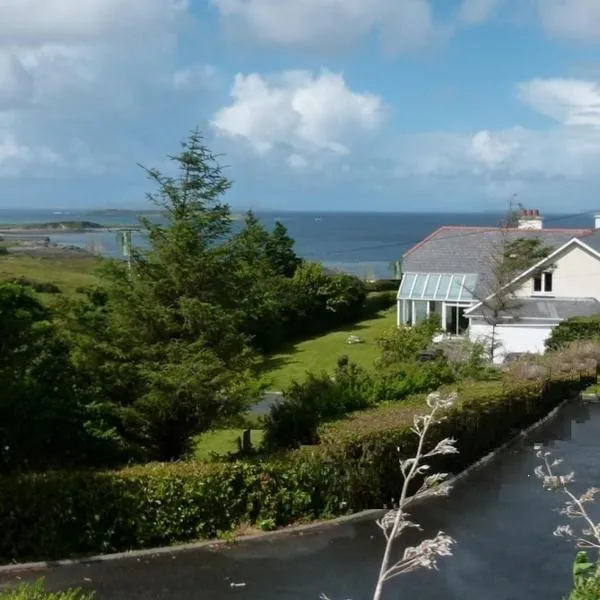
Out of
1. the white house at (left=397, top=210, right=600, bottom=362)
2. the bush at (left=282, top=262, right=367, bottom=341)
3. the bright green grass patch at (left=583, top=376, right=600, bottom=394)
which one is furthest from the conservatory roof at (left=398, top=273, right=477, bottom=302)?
the bright green grass patch at (left=583, top=376, right=600, bottom=394)

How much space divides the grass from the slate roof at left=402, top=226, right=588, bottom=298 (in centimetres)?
1775

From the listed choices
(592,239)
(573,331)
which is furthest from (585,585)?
(592,239)

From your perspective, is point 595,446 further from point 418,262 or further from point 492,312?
point 418,262

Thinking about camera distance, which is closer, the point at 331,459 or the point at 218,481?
the point at 218,481

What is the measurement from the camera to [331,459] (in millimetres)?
16438

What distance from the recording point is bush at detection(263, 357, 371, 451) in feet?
60.2

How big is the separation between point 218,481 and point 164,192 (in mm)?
5825

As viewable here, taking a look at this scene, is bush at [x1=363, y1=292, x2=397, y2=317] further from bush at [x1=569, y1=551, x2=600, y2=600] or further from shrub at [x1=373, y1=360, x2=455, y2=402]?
bush at [x1=569, y1=551, x2=600, y2=600]

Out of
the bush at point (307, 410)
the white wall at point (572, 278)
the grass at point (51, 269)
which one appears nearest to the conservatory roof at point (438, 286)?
the white wall at point (572, 278)

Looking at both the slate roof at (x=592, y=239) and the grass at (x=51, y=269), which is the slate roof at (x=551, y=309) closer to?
the slate roof at (x=592, y=239)

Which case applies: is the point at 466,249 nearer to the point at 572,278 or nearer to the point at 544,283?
the point at 544,283

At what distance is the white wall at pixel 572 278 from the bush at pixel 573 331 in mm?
5955

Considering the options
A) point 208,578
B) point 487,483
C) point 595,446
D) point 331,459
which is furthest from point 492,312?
point 208,578

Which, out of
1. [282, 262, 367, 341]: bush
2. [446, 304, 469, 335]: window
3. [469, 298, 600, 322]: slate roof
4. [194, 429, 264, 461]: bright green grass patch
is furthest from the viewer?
[282, 262, 367, 341]: bush
